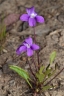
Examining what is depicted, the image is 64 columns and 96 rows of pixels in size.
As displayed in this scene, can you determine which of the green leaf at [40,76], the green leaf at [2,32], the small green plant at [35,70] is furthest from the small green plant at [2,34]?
the green leaf at [40,76]

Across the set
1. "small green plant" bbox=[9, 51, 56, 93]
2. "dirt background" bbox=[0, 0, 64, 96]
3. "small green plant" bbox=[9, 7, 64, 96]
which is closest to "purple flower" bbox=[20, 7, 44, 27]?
"small green plant" bbox=[9, 7, 64, 96]

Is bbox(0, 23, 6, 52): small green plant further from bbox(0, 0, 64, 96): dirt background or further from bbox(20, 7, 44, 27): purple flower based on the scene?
bbox(20, 7, 44, 27): purple flower

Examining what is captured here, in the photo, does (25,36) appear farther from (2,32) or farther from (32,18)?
(32,18)

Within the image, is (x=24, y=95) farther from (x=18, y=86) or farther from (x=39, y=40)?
(x=39, y=40)

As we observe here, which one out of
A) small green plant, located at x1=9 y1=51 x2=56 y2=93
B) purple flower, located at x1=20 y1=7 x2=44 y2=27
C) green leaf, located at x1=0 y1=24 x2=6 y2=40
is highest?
purple flower, located at x1=20 y1=7 x2=44 y2=27

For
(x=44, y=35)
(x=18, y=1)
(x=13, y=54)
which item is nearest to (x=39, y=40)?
(x=44, y=35)

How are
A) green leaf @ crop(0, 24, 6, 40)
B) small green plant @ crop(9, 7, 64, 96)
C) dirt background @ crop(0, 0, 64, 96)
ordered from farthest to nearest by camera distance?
green leaf @ crop(0, 24, 6, 40), dirt background @ crop(0, 0, 64, 96), small green plant @ crop(9, 7, 64, 96)

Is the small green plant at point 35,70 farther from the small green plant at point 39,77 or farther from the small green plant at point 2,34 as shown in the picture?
the small green plant at point 2,34

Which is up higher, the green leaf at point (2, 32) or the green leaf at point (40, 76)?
the green leaf at point (2, 32)
